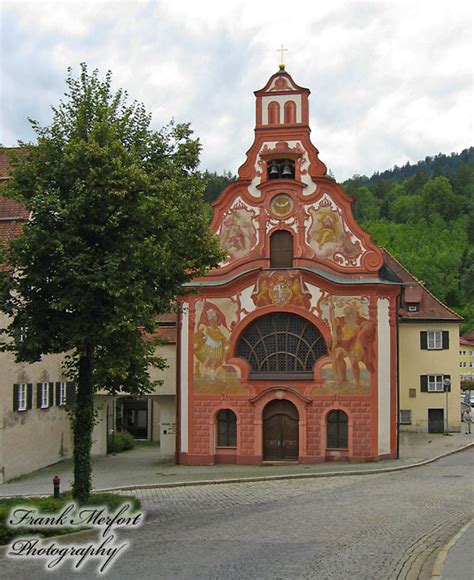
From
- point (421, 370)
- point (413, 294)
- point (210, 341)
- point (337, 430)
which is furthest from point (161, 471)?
point (413, 294)

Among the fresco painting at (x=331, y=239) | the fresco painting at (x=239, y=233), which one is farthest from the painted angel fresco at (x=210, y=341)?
the fresco painting at (x=331, y=239)

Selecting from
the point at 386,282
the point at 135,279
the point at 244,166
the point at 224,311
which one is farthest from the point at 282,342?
the point at 135,279

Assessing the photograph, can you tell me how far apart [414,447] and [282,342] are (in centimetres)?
1005

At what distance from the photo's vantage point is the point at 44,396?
36.0 m

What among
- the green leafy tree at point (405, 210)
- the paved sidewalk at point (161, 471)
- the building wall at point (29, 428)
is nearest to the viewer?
the paved sidewalk at point (161, 471)

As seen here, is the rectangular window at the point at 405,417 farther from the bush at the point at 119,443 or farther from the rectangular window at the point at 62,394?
the rectangular window at the point at 62,394

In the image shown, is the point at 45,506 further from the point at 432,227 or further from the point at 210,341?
the point at 432,227

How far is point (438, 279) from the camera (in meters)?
132

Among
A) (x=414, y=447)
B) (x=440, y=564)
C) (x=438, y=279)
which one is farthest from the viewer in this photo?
(x=438, y=279)

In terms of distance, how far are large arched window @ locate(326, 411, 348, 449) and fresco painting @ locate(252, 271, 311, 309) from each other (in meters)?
4.72

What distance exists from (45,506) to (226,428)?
1801 cm

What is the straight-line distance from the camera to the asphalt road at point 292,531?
14141 millimetres

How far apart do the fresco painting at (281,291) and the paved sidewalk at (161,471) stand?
6.87 m

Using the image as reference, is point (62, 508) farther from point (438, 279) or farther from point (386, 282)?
point (438, 279)
